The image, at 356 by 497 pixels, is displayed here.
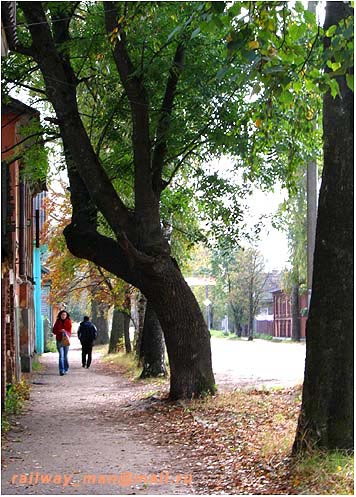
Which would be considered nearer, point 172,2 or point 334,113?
point 334,113

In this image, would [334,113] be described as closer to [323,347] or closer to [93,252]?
[323,347]

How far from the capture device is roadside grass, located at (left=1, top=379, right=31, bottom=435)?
47.0 ft

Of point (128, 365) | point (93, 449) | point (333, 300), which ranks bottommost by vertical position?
point (128, 365)

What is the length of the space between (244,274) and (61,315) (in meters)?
53.5

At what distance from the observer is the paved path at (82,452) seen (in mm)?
8875

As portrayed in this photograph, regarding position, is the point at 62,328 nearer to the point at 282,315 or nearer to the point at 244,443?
the point at 244,443

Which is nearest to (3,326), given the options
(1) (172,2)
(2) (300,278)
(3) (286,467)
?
(1) (172,2)

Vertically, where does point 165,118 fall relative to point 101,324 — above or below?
above

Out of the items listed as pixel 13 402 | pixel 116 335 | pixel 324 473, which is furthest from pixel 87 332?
pixel 324 473

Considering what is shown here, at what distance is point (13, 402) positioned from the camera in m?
16.9

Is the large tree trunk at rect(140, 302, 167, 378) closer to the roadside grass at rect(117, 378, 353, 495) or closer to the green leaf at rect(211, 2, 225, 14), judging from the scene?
the roadside grass at rect(117, 378, 353, 495)

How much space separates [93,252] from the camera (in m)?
16.2

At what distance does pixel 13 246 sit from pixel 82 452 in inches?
459

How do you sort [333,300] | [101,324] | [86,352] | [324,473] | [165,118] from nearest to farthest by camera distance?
[324,473]
[333,300]
[165,118]
[86,352]
[101,324]
